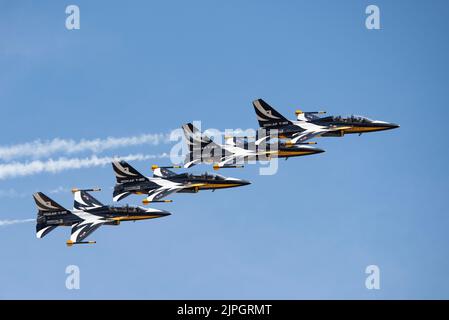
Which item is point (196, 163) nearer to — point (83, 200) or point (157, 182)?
point (157, 182)

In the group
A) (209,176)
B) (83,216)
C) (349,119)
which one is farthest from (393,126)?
(83,216)

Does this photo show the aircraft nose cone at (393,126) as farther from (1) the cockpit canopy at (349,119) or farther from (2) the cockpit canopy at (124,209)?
(2) the cockpit canopy at (124,209)

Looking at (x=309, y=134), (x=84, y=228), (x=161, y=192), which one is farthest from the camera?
(x=309, y=134)

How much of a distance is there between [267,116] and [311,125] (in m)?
6.02

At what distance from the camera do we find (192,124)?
13575 centimetres

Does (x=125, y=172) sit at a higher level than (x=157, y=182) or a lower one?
higher

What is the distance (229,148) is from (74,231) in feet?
74.3

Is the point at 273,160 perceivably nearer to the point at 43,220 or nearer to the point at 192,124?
the point at 192,124

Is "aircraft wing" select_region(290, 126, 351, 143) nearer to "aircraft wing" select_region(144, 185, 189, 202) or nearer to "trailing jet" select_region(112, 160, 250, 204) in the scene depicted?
"trailing jet" select_region(112, 160, 250, 204)

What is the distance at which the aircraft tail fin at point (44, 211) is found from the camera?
129000 mm

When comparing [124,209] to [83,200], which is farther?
[83,200]

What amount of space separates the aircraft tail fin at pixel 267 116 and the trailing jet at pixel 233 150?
3.20 m

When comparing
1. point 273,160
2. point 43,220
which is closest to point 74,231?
point 43,220

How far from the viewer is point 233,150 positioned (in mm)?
134625
